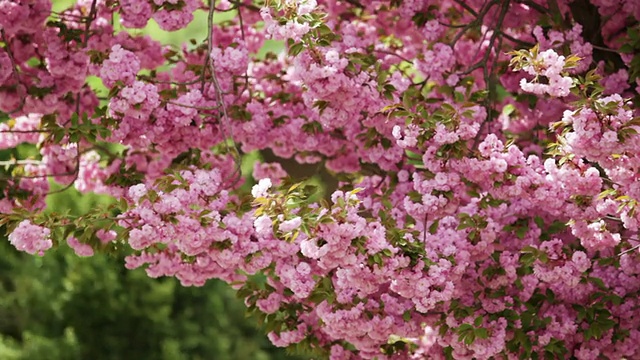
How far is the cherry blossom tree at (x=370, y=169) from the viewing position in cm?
309

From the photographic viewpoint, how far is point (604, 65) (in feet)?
12.7

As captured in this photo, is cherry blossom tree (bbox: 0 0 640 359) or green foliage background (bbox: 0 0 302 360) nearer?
cherry blossom tree (bbox: 0 0 640 359)

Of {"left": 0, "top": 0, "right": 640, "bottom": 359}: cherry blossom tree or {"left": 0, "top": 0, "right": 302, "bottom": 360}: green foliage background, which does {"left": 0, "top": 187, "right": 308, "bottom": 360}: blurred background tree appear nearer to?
{"left": 0, "top": 0, "right": 302, "bottom": 360}: green foliage background

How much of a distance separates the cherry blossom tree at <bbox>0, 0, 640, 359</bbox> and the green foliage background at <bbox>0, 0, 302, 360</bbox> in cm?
302

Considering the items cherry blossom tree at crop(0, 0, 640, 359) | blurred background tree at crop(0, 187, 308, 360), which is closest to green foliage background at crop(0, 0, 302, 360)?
blurred background tree at crop(0, 187, 308, 360)

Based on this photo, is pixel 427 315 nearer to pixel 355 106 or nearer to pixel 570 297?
pixel 570 297

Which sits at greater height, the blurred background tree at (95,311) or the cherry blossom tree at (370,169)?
the cherry blossom tree at (370,169)

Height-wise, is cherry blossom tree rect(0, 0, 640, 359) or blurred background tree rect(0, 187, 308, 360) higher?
cherry blossom tree rect(0, 0, 640, 359)

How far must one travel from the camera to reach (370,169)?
4.12 m

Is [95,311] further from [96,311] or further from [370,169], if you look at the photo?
[370,169]

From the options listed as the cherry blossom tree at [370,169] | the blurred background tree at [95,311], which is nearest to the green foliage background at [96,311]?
the blurred background tree at [95,311]

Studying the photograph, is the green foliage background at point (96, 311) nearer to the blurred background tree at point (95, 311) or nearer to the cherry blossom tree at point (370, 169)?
the blurred background tree at point (95, 311)

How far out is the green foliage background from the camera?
7.44m

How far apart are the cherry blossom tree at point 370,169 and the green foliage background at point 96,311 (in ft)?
9.91
